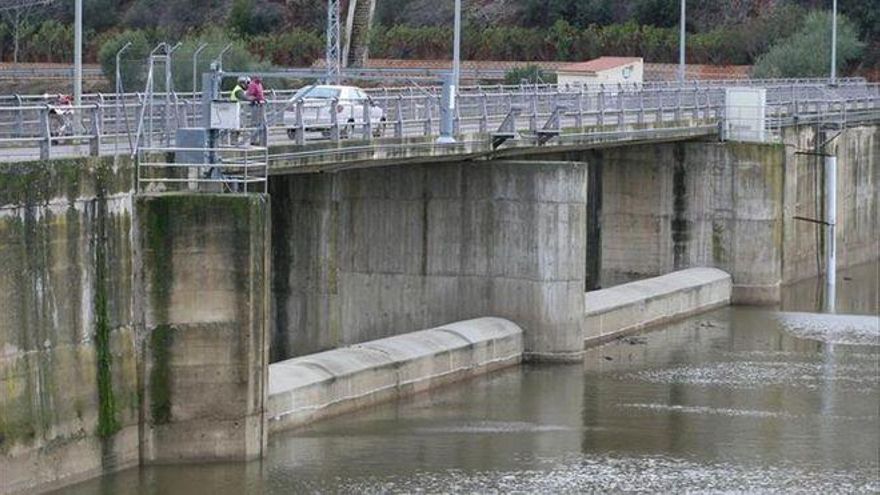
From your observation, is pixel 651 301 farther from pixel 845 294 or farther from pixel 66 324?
pixel 66 324

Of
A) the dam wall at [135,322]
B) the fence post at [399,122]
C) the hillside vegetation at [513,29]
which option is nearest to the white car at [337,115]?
the fence post at [399,122]

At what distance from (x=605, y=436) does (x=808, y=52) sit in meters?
63.4

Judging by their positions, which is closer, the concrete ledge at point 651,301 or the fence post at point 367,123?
the fence post at point 367,123

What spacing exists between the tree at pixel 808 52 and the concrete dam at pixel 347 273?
2281cm

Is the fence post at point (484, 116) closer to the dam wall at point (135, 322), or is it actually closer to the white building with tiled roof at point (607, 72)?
the dam wall at point (135, 322)

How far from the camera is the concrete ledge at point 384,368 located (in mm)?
33750

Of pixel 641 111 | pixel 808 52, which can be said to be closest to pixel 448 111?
pixel 641 111

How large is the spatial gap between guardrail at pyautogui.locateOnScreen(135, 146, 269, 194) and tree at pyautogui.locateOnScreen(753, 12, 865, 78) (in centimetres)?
6508

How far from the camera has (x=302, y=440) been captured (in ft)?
108

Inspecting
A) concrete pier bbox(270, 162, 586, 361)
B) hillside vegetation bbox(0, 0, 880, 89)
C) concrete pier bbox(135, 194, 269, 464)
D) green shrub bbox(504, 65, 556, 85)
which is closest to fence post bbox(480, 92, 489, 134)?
concrete pier bbox(270, 162, 586, 361)

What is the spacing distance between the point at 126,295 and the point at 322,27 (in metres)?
87.7

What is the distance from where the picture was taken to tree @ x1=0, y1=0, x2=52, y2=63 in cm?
9462

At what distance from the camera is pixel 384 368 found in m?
36.8

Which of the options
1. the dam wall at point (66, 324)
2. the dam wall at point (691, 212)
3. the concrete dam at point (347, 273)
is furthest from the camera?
the dam wall at point (691, 212)
